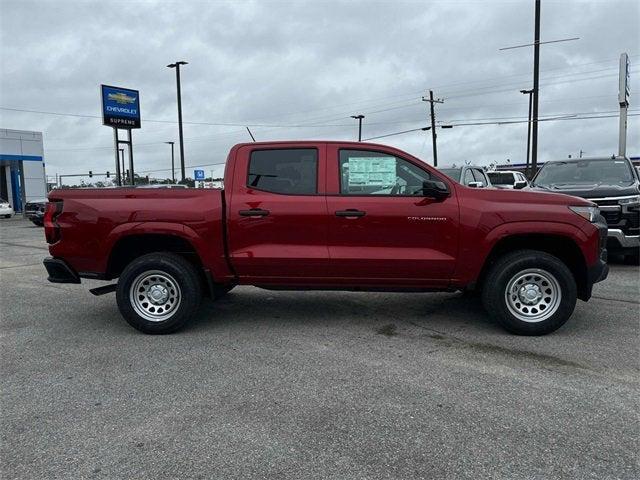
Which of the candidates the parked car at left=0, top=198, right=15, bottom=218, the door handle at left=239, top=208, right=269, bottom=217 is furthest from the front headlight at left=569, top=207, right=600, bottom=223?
the parked car at left=0, top=198, right=15, bottom=218

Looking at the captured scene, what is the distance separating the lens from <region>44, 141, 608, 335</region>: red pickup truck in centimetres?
519

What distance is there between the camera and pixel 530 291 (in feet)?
17.3

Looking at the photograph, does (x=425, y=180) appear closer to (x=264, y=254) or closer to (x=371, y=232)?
Answer: (x=371, y=232)

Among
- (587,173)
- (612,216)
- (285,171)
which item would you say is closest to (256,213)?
(285,171)

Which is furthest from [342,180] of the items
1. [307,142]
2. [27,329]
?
[27,329]

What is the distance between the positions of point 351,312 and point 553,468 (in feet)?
11.6

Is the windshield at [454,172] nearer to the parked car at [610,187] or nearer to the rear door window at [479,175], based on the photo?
the rear door window at [479,175]

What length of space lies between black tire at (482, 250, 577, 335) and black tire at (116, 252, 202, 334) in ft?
9.75

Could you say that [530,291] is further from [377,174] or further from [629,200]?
[629,200]

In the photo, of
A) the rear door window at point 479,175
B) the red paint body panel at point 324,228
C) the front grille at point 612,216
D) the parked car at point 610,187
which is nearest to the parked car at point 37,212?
the rear door window at point 479,175

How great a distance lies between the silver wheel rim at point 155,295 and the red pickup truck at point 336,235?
11mm

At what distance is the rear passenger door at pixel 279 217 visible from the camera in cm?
529

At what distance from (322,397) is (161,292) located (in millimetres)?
2385

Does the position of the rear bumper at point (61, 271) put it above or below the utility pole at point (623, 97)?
below
